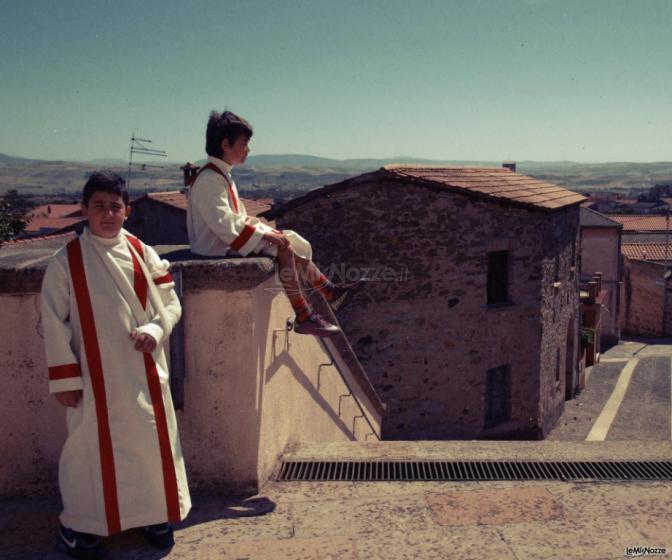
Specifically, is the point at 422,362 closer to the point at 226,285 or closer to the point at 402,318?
the point at 402,318

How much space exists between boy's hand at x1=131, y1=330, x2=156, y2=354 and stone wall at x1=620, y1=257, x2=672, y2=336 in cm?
3203

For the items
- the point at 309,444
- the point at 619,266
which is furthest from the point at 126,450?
the point at 619,266

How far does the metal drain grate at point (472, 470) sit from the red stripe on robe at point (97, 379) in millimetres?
1124

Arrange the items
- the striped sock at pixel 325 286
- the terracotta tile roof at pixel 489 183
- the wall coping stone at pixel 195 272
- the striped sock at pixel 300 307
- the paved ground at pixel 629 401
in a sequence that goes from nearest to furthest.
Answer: the wall coping stone at pixel 195 272
the striped sock at pixel 300 307
the striped sock at pixel 325 286
the terracotta tile roof at pixel 489 183
the paved ground at pixel 629 401

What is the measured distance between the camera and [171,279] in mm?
2986

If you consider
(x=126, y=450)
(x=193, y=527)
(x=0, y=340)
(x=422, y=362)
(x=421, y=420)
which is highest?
(x=0, y=340)

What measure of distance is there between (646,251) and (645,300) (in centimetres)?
425

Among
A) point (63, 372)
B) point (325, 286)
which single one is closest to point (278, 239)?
point (325, 286)

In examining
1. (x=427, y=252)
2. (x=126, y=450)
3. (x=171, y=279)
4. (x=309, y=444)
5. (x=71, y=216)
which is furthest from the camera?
Answer: (x=71, y=216)

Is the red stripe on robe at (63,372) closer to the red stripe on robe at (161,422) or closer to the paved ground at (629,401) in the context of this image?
the red stripe on robe at (161,422)

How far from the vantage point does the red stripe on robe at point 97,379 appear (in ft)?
8.96

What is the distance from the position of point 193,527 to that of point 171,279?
1.19 m

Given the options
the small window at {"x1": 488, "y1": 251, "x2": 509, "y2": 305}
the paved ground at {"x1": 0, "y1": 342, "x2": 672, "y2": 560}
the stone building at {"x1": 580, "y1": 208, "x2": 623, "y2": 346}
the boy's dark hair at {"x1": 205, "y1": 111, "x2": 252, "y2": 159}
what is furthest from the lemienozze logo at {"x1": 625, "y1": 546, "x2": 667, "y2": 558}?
the stone building at {"x1": 580, "y1": 208, "x2": 623, "y2": 346}

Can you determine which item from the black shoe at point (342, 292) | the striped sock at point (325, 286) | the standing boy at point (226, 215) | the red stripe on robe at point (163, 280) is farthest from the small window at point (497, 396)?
the red stripe on robe at point (163, 280)
